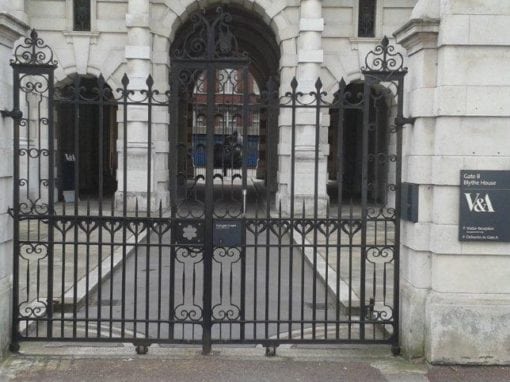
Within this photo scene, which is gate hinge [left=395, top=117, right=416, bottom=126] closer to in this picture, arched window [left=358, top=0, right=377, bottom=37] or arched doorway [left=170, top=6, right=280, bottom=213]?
arched doorway [left=170, top=6, right=280, bottom=213]

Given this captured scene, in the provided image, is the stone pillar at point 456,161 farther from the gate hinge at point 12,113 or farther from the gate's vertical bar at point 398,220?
the gate hinge at point 12,113

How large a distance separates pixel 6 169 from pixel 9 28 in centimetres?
137

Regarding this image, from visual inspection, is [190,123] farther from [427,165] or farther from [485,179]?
[485,179]

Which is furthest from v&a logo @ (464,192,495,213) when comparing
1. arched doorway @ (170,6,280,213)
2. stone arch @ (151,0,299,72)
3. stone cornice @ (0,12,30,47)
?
stone arch @ (151,0,299,72)

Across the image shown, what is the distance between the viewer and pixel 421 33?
6.67 meters

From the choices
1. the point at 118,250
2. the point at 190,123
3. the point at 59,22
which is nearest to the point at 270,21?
the point at 59,22

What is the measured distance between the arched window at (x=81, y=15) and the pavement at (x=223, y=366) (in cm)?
1469

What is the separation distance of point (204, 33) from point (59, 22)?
45.9 feet

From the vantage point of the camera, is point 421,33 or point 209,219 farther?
point 209,219

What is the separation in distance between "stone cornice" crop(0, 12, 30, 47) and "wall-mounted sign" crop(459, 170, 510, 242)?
4.54 m

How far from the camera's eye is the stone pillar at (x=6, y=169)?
265 inches

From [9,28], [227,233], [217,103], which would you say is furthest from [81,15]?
[227,233]

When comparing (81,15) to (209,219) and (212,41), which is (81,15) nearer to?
(212,41)

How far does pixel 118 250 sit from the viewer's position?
1347 cm
